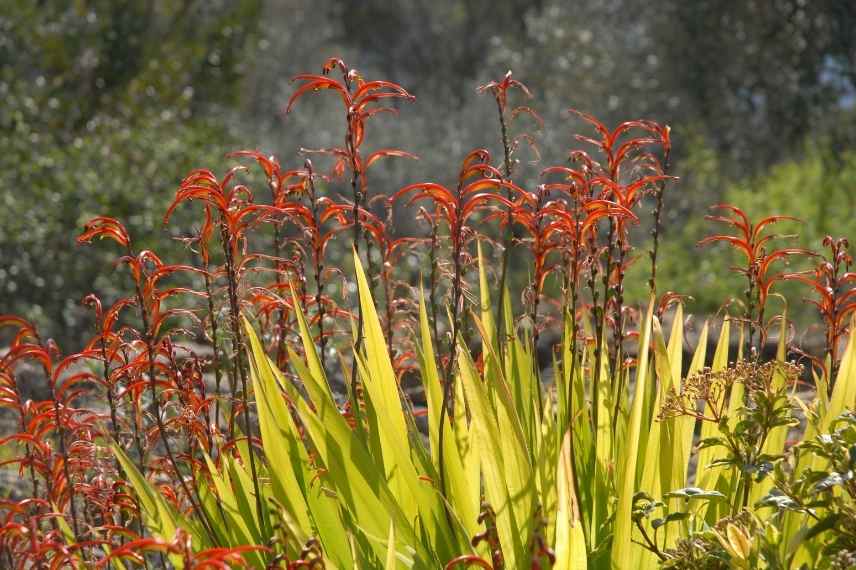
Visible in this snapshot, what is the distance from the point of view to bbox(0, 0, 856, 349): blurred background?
30.0 ft

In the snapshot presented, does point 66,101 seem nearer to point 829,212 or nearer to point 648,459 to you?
point 829,212

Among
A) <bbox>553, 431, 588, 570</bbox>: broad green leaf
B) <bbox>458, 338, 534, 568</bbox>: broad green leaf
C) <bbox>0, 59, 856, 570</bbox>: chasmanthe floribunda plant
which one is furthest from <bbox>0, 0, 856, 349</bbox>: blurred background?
<bbox>553, 431, 588, 570</bbox>: broad green leaf

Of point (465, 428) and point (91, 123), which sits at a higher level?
point (91, 123)

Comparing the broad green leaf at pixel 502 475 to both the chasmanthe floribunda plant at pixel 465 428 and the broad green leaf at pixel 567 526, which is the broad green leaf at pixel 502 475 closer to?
the chasmanthe floribunda plant at pixel 465 428

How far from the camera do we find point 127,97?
468 inches

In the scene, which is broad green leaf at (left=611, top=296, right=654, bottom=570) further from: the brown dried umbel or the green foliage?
the green foliage

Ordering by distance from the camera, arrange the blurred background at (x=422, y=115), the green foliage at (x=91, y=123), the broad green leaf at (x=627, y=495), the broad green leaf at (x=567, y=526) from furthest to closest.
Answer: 1. the blurred background at (x=422, y=115)
2. the green foliage at (x=91, y=123)
3. the broad green leaf at (x=627, y=495)
4. the broad green leaf at (x=567, y=526)

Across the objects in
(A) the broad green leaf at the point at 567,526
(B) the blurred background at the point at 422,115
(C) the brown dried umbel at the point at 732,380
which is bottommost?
(A) the broad green leaf at the point at 567,526

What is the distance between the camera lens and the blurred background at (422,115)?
9156mm

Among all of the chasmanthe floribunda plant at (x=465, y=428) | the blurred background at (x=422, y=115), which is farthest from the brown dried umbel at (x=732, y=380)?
the blurred background at (x=422, y=115)

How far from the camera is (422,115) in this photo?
18.2 metres

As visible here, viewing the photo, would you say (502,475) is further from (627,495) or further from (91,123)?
(91,123)

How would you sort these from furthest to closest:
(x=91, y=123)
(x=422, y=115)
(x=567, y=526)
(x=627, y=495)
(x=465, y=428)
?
1. (x=422, y=115)
2. (x=91, y=123)
3. (x=465, y=428)
4. (x=627, y=495)
5. (x=567, y=526)

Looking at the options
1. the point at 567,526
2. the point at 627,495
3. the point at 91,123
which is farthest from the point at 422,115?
the point at 567,526
